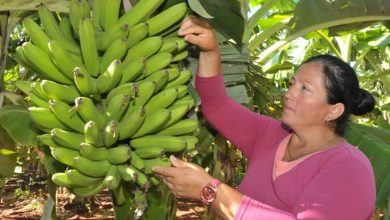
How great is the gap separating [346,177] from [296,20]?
4.45ft

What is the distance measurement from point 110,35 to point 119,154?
288mm

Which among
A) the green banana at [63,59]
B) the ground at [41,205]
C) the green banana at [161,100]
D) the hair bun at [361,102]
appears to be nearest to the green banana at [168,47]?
the green banana at [161,100]

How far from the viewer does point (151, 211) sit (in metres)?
1.70

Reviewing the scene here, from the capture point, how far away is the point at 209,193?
4.59 ft

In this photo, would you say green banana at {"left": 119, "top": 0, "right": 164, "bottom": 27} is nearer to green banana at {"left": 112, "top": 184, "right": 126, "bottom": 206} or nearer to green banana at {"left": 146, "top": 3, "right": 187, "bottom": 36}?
green banana at {"left": 146, "top": 3, "right": 187, "bottom": 36}

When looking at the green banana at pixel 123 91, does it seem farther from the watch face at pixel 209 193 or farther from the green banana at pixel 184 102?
the watch face at pixel 209 193

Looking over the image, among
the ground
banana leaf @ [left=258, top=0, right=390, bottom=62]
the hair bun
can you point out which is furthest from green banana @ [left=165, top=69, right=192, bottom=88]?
the ground

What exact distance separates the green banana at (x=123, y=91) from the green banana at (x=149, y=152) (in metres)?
0.14

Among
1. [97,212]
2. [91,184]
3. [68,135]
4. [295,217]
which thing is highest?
[68,135]

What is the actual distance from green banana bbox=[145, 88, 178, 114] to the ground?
4682mm

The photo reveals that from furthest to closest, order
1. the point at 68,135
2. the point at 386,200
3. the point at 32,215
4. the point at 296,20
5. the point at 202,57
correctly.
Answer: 1. the point at 32,215
2. the point at 296,20
3. the point at 386,200
4. the point at 202,57
5. the point at 68,135

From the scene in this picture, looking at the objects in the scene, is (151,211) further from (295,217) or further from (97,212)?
(97,212)

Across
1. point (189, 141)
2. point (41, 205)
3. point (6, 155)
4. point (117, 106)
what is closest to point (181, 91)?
point (189, 141)

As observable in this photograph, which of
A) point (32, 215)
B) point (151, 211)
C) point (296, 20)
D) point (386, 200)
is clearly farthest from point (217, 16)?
point (32, 215)
